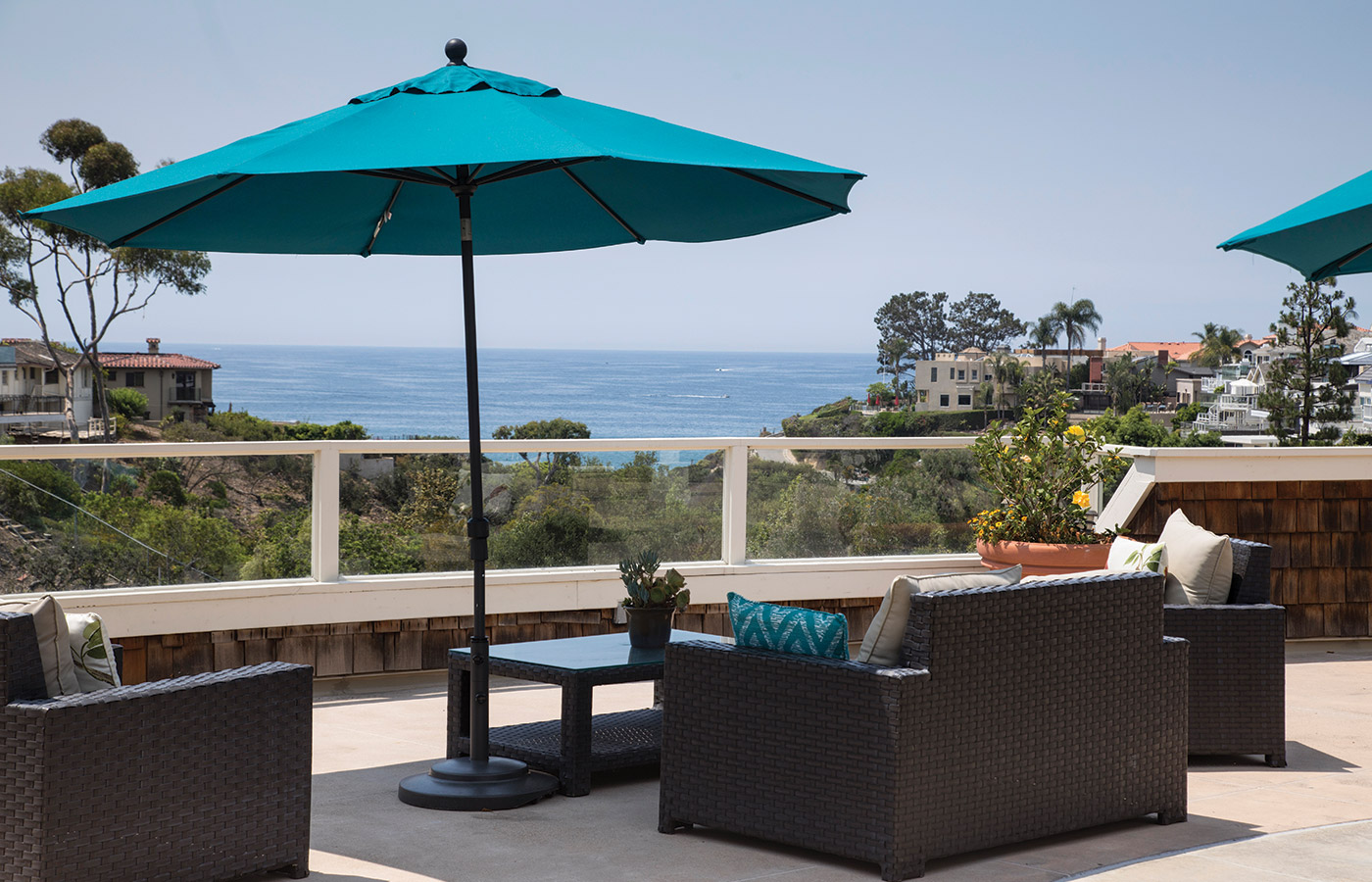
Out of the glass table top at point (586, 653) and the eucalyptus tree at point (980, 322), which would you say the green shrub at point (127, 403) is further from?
the eucalyptus tree at point (980, 322)

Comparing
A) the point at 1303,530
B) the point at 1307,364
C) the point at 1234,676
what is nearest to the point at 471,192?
the point at 1234,676

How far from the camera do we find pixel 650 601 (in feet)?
15.1

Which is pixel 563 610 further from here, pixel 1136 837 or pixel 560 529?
pixel 1136 837

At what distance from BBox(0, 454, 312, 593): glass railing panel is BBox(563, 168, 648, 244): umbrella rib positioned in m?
2.01

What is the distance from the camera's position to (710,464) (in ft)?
21.4

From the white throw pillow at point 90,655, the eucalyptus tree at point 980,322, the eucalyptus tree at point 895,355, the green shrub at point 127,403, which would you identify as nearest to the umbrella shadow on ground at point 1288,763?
the white throw pillow at point 90,655

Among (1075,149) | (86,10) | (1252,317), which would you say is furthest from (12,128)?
(1252,317)

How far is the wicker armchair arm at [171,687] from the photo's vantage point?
282 centimetres

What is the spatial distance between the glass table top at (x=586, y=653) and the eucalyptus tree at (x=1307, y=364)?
222 ft

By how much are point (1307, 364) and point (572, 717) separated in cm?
6979

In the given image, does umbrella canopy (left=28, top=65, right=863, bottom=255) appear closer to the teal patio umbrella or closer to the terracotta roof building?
the teal patio umbrella

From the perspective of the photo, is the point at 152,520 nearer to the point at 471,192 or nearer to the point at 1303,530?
the point at 471,192

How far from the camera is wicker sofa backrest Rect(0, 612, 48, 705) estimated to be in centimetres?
281

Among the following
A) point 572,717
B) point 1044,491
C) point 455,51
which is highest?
point 455,51
